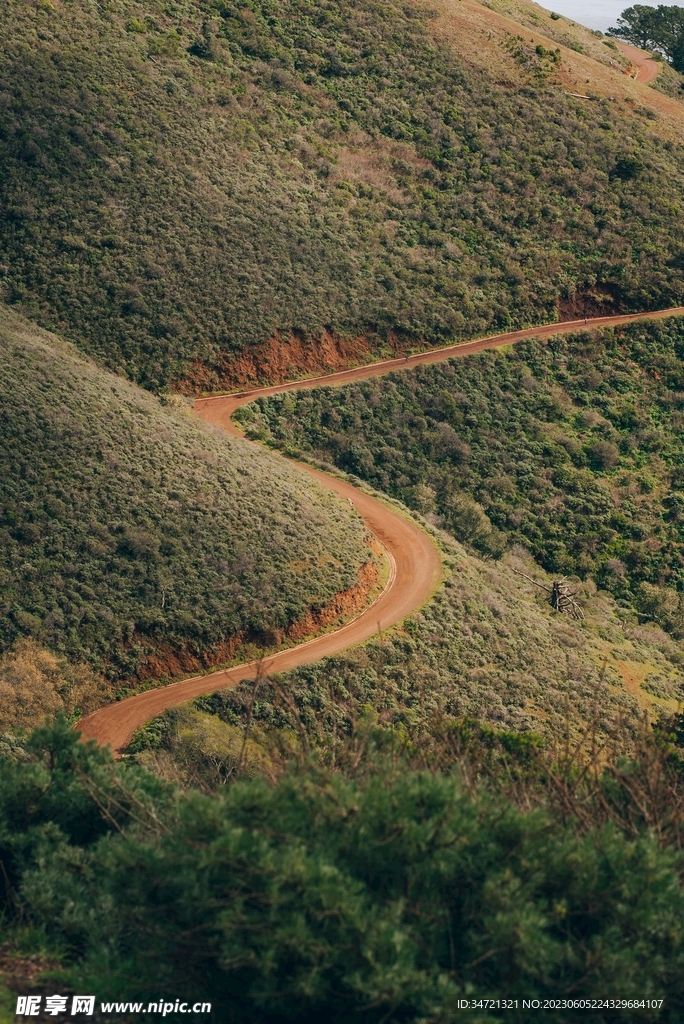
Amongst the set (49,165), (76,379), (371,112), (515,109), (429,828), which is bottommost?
(76,379)

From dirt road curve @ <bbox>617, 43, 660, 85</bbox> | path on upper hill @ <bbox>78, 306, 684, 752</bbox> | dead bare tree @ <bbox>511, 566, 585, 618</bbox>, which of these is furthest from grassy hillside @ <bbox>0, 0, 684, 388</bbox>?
dead bare tree @ <bbox>511, 566, 585, 618</bbox>

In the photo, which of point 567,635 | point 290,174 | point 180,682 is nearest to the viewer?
point 180,682

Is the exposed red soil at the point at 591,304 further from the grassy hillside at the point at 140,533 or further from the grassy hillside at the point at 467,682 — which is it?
the grassy hillside at the point at 140,533

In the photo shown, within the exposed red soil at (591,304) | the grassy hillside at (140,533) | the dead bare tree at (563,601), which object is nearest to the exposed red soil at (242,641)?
the grassy hillside at (140,533)

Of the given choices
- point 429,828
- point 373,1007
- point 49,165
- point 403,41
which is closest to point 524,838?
point 429,828

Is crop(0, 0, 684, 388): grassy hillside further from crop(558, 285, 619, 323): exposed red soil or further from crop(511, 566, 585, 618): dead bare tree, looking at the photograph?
crop(511, 566, 585, 618): dead bare tree

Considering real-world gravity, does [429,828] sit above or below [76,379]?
above

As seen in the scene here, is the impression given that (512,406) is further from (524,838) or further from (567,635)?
(524,838)
